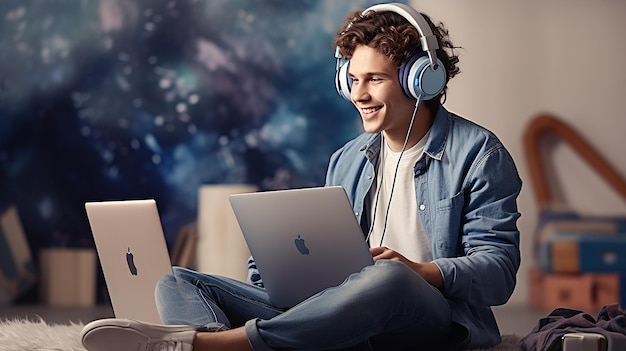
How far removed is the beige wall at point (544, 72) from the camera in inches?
184

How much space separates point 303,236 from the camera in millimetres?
1847

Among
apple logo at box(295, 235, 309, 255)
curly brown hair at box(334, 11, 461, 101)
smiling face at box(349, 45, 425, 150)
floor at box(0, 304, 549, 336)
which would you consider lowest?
floor at box(0, 304, 549, 336)

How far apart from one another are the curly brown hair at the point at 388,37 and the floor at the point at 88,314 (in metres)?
1.72

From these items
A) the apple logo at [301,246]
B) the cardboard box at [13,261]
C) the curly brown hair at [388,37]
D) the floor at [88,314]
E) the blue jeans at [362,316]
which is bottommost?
the floor at [88,314]

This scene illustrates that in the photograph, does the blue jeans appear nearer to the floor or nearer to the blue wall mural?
the floor

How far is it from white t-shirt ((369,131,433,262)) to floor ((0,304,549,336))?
158cm

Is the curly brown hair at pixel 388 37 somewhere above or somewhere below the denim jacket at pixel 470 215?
above

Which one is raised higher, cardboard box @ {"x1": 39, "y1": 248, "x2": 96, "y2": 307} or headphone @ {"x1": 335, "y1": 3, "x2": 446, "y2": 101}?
headphone @ {"x1": 335, "y1": 3, "x2": 446, "y2": 101}

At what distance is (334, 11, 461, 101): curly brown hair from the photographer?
83.5 inches

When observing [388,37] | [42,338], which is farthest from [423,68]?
[42,338]

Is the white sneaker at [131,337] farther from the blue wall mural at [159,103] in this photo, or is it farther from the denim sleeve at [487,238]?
the blue wall mural at [159,103]

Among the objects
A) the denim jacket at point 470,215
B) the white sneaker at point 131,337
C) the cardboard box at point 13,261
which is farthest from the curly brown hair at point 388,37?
the cardboard box at point 13,261

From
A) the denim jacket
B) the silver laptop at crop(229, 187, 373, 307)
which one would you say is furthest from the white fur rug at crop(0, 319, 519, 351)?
the silver laptop at crop(229, 187, 373, 307)

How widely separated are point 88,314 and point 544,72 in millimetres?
2491
